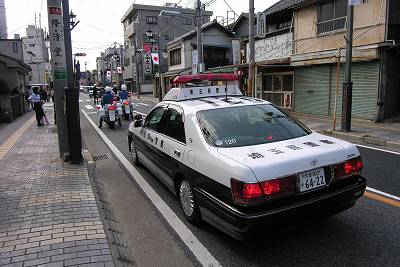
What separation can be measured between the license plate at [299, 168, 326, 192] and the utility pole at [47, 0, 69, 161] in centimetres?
585

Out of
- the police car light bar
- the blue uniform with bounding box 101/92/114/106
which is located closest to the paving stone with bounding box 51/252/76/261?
the police car light bar

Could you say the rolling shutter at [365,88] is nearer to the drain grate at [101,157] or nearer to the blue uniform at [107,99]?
the blue uniform at [107,99]

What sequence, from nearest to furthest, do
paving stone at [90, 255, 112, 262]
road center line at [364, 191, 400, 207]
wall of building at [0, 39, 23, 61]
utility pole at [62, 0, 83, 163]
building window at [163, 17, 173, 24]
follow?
paving stone at [90, 255, 112, 262] → road center line at [364, 191, 400, 207] → utility pole at [62, 0, 83, 163] → wall of building at [0, 39, 23, 61] → building window at [163, 17, 173, 24]

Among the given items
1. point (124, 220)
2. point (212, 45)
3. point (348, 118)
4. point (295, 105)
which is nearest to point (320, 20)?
point (295, 105)

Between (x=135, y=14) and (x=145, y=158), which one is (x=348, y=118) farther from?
(x=135, y=14)

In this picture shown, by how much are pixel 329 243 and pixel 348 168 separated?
85 cm

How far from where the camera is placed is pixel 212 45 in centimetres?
3581

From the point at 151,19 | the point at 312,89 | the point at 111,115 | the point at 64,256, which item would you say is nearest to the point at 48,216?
the point at 64,256

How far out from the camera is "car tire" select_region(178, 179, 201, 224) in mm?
4359

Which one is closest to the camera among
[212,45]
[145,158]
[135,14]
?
[145,158]

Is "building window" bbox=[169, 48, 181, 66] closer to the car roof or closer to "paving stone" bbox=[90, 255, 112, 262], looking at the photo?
the car roof

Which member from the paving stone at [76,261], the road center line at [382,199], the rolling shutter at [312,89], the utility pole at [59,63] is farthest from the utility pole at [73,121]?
the rolling shutter at [312,89]

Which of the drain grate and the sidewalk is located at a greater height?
the sidewalk

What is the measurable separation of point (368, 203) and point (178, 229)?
276 cm
